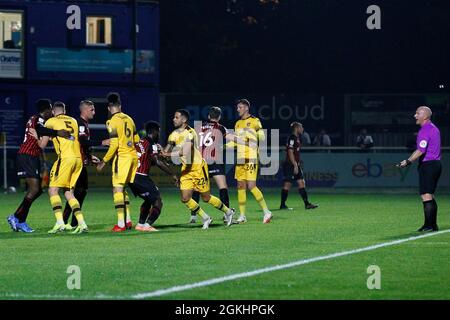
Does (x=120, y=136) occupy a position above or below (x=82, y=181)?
above

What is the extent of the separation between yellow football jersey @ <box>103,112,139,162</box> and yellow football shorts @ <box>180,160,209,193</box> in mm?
962

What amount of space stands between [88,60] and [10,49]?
278 centimetres

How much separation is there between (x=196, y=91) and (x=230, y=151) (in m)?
18.8

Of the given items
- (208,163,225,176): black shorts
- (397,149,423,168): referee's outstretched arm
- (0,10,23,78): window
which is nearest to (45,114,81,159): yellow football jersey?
(208,163,225,176): black shorts

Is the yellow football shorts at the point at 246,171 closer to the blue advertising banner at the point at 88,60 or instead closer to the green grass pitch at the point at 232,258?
the green grass pitch at the point at 232,258

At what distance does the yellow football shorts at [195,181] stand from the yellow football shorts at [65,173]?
1.80 metres

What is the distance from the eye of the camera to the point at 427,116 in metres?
20.2

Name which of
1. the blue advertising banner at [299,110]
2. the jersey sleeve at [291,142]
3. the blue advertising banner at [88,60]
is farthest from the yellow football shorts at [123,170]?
the blue advertising banner at [299,110]

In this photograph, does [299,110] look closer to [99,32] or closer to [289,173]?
[99,32]

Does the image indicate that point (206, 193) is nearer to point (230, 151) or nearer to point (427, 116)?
point (427, 116)

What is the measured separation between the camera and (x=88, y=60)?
4412cm

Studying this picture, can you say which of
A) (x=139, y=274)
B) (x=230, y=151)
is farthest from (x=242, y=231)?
(x=230, y=151)

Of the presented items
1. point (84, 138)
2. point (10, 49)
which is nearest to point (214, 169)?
point (84, 138)

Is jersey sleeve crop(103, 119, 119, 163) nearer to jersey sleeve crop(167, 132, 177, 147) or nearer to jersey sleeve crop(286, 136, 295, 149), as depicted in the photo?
Result: jersey sleeve crop(167, 132, 177, 147)
